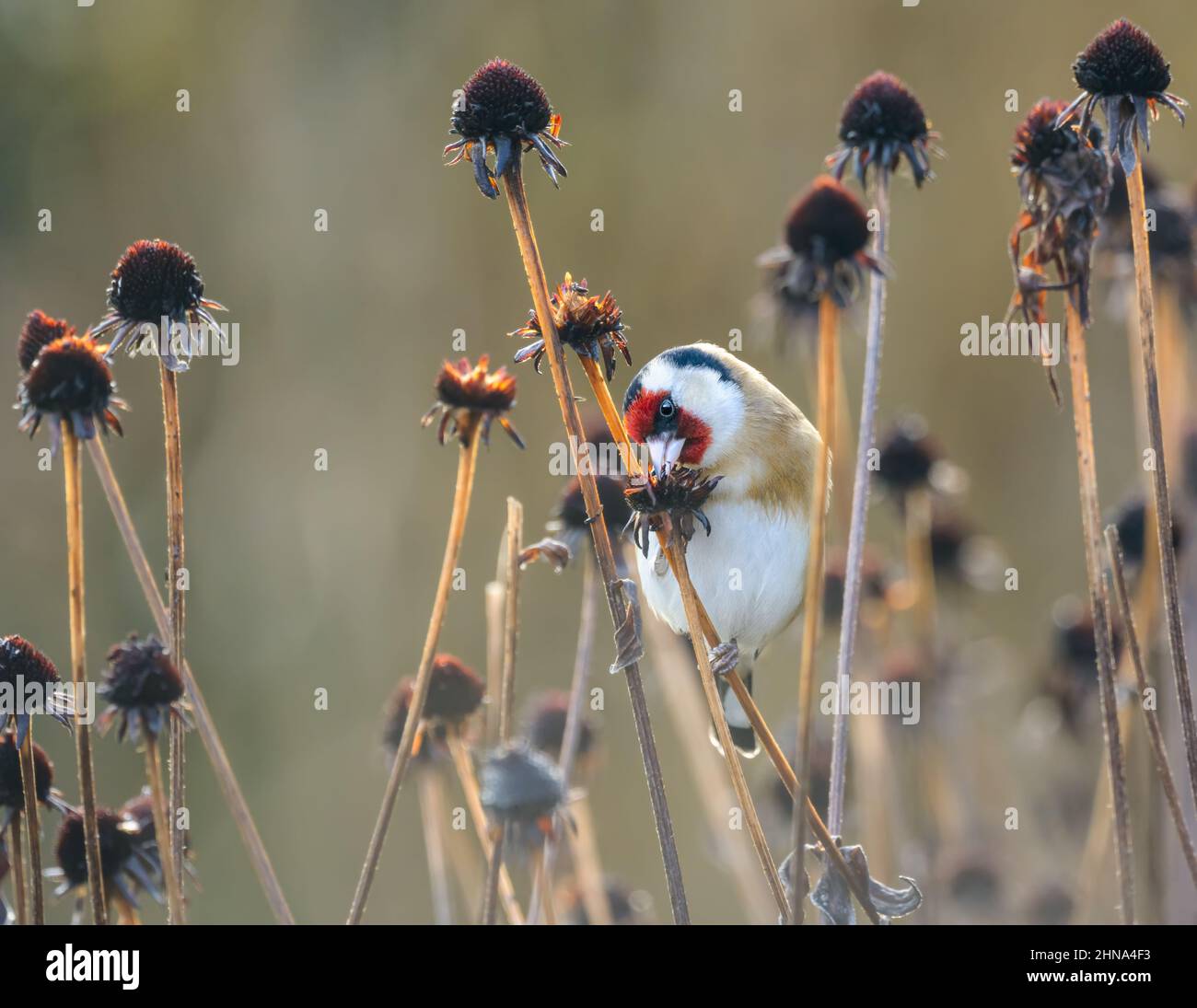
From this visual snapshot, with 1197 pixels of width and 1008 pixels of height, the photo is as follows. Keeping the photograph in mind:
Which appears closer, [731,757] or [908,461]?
[731,757]

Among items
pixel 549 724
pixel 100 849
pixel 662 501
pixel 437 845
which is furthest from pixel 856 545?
pixel 549 724

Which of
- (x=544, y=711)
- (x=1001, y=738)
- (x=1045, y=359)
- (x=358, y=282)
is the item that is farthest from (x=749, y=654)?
(x=358, y=282)

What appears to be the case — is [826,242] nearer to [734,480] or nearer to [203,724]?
[734,480]

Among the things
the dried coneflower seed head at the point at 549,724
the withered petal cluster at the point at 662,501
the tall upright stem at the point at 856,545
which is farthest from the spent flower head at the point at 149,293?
the dried coneflower seed head at the point at 549,724

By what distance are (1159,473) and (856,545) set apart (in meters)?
0.54

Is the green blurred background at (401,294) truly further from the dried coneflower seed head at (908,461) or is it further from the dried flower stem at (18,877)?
the dried flower stem at (18,877)

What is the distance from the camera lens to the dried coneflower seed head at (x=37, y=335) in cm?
234

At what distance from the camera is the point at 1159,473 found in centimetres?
216

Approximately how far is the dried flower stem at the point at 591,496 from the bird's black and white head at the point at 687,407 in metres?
0.55

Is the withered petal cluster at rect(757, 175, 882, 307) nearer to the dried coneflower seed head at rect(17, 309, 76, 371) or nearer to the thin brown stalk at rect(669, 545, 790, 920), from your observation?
the thin brown stalk at rect(669, 545, 790, 920)

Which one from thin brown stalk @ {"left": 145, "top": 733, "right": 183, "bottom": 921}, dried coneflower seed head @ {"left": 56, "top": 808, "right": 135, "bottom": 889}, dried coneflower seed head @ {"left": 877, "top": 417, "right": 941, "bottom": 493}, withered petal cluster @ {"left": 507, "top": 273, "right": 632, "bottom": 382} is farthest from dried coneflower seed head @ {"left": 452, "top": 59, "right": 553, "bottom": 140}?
dried coneflower seed head @ {"left": 877, "top": 417, "right": 941, "bottom": 493}
